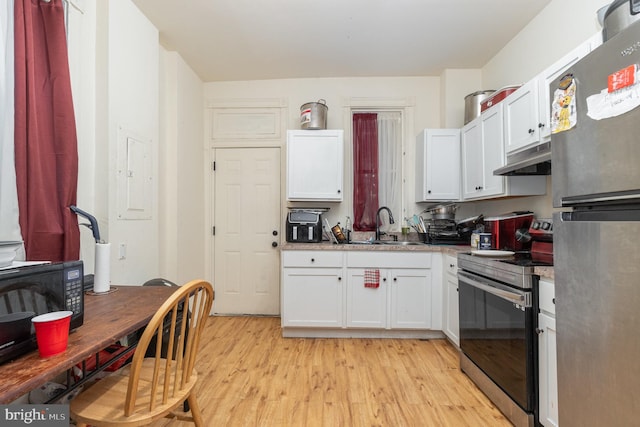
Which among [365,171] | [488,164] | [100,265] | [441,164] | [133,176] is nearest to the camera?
[100,265]

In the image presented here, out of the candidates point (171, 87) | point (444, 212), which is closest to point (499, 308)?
point (444, 212)

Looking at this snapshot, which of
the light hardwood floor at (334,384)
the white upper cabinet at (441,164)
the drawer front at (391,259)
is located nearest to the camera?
the light hardwood floor at (334,384)

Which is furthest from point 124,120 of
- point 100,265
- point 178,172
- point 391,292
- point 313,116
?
point 391,292

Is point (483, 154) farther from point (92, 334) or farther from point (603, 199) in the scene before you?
point (92, 334)

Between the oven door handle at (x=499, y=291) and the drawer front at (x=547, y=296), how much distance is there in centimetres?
6

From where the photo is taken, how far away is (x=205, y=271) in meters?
3.56

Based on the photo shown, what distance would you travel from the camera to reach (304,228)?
9.93 ft

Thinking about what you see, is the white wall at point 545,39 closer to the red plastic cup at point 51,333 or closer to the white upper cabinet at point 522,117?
the white upper cabinet at point 522,117

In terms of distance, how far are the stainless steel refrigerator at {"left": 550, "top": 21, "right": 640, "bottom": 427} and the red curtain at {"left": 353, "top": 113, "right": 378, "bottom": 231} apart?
2.26 m

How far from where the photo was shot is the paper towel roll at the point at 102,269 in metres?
1.58

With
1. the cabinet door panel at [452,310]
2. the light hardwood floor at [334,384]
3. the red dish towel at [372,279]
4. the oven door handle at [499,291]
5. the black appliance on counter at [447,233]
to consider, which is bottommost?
the light hardwood floor at [334,384]

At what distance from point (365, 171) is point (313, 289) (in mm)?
1522

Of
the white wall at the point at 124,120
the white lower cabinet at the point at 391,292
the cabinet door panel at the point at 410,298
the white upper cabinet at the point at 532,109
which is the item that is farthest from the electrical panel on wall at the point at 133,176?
the white upper cabinet at the point at 532,109

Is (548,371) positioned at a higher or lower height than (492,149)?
lower
